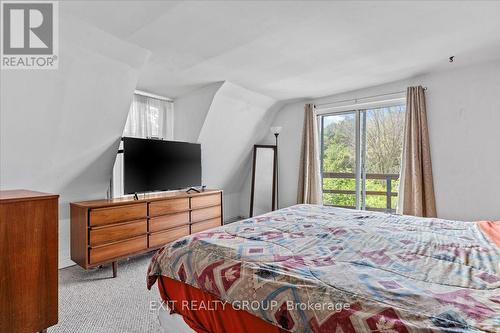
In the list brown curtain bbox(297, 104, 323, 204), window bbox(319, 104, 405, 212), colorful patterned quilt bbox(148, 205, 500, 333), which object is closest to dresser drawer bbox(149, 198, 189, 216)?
colorful patterned quilt bbox(148, 205, 500, 333)

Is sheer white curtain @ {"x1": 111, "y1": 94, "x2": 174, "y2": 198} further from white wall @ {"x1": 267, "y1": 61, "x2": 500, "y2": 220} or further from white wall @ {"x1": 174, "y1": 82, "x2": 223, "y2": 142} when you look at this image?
white wall @ {"x1": 267, "y1": 61, "x2": 500, "y2": 220}

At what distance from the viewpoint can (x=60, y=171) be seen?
2.83 metres

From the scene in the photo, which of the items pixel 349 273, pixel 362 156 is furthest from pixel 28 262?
pixel 362 156

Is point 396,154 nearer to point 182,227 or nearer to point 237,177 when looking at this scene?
point 237,177

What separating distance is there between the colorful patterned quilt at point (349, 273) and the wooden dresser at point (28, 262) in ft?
2.61

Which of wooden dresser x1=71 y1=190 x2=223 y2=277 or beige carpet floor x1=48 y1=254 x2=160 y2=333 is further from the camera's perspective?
wooden dresser x1=71 y1=190 x2=223 y2=277

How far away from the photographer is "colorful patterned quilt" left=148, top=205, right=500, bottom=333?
2.90 feet

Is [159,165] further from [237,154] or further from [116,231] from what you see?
[237,154]

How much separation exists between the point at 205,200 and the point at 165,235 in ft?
2.63

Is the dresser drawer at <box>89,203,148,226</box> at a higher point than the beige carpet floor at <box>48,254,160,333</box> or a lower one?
higher

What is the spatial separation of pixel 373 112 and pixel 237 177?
9.14ft

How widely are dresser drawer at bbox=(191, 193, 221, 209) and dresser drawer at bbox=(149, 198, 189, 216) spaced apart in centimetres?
13

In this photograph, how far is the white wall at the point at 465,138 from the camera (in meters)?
3.07

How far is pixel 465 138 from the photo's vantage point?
128 inches
